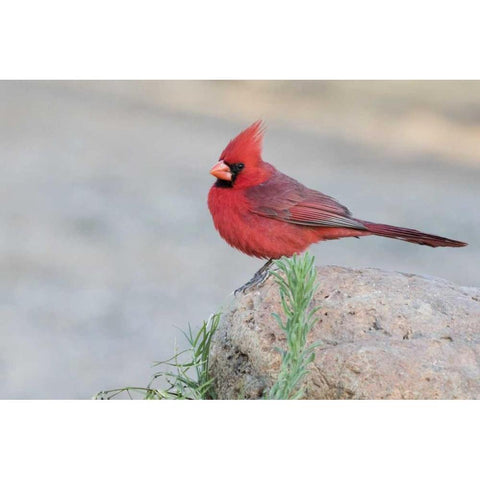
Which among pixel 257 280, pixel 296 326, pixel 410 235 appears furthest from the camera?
pixel 410 235

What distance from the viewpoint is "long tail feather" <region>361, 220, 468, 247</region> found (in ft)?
4.98

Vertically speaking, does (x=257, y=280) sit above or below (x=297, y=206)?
below

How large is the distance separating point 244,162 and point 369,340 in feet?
1.89

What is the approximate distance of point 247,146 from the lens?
1.59 m

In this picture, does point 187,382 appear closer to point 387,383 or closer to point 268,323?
point 268,323

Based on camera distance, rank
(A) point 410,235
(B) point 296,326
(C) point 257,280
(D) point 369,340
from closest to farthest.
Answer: (B) point 296,326, (D) point 369,340, (C) point 257,280, (A) point 410,235

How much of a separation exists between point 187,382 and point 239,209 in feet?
1.43

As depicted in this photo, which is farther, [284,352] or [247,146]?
[247,146]

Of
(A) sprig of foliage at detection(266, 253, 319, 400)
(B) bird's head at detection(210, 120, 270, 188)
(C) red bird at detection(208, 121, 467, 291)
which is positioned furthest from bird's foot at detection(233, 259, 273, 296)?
(A) sprig of foliage at detection(266, 253, 319, 400)

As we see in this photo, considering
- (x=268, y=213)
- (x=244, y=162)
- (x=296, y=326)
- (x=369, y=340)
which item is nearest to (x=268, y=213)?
(x=268, y=213)

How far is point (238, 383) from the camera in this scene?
1.19m

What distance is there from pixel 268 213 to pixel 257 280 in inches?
6.7

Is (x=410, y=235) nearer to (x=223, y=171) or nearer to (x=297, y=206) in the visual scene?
(x=297, y=206)

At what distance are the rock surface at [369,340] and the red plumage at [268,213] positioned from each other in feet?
0.82
